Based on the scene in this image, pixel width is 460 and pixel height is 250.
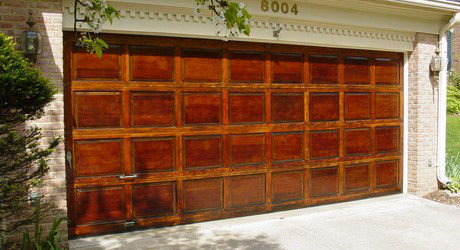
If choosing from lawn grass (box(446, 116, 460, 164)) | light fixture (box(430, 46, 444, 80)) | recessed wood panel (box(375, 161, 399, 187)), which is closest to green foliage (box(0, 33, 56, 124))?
recessed wood panel (box(375, 161, 399, 187))

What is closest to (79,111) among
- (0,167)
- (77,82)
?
(77,82)

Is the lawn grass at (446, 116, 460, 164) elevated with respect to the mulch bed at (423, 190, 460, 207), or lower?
elevated

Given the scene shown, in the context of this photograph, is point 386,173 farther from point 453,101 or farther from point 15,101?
point 453,101

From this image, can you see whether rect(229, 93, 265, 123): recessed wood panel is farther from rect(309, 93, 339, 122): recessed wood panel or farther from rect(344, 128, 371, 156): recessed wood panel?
rect(344, 128, 371, 156): recessed wood panel

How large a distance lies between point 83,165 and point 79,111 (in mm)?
693

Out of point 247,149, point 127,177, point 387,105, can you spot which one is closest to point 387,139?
point 387,105

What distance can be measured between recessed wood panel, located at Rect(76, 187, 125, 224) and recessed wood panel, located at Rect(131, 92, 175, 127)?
96 cm

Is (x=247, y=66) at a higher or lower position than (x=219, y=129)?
higher

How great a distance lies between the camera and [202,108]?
602cm

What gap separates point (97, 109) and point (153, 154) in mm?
959

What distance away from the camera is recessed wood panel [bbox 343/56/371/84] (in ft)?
23.7

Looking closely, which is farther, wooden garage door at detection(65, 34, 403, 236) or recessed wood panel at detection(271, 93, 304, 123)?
recessed wood panel at detection(271, 93, 304, 123)

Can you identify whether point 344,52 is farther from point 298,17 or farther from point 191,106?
point 191,106

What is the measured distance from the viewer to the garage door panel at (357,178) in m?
7.26
